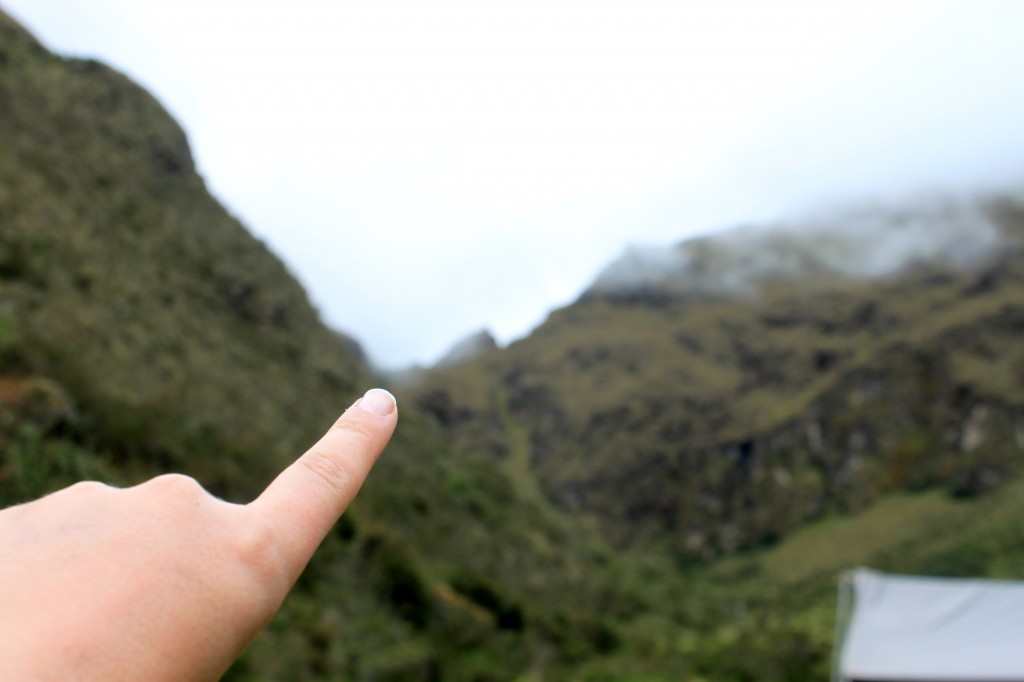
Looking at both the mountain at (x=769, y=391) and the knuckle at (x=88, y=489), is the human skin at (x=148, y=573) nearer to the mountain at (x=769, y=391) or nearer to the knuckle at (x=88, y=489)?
Result: the knuckle at (x=88, y=489)

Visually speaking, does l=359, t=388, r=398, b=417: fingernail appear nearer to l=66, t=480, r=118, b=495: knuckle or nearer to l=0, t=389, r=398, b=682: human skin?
l=0, t=389, r=398, b=682: human skin

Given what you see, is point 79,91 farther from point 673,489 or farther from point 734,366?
point 734,366

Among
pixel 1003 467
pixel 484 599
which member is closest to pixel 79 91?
pixel 484 599

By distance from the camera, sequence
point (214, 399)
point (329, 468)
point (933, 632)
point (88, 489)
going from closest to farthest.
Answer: point (88, 489)
point (329, 468)
point (933, 632)
point (214, 399)

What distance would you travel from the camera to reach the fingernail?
128cm

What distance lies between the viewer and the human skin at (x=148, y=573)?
2.77 ft

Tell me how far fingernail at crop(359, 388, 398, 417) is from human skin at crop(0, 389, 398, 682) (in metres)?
0.16

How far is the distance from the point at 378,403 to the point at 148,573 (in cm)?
45

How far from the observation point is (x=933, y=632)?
405 inches

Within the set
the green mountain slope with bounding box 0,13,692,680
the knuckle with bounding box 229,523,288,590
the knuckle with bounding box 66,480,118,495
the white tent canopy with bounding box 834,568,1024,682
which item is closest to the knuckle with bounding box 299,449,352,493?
the knuckle with bounding box 229,523,288,590

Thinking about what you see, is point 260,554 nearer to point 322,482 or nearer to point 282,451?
point 322,482

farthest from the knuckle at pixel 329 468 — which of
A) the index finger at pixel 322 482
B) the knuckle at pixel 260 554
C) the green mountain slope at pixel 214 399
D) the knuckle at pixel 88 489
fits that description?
the green mountain slope at pixel 214 399

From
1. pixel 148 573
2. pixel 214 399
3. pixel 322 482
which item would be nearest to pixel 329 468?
pixel 322 482

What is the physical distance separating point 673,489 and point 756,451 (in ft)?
40.7
